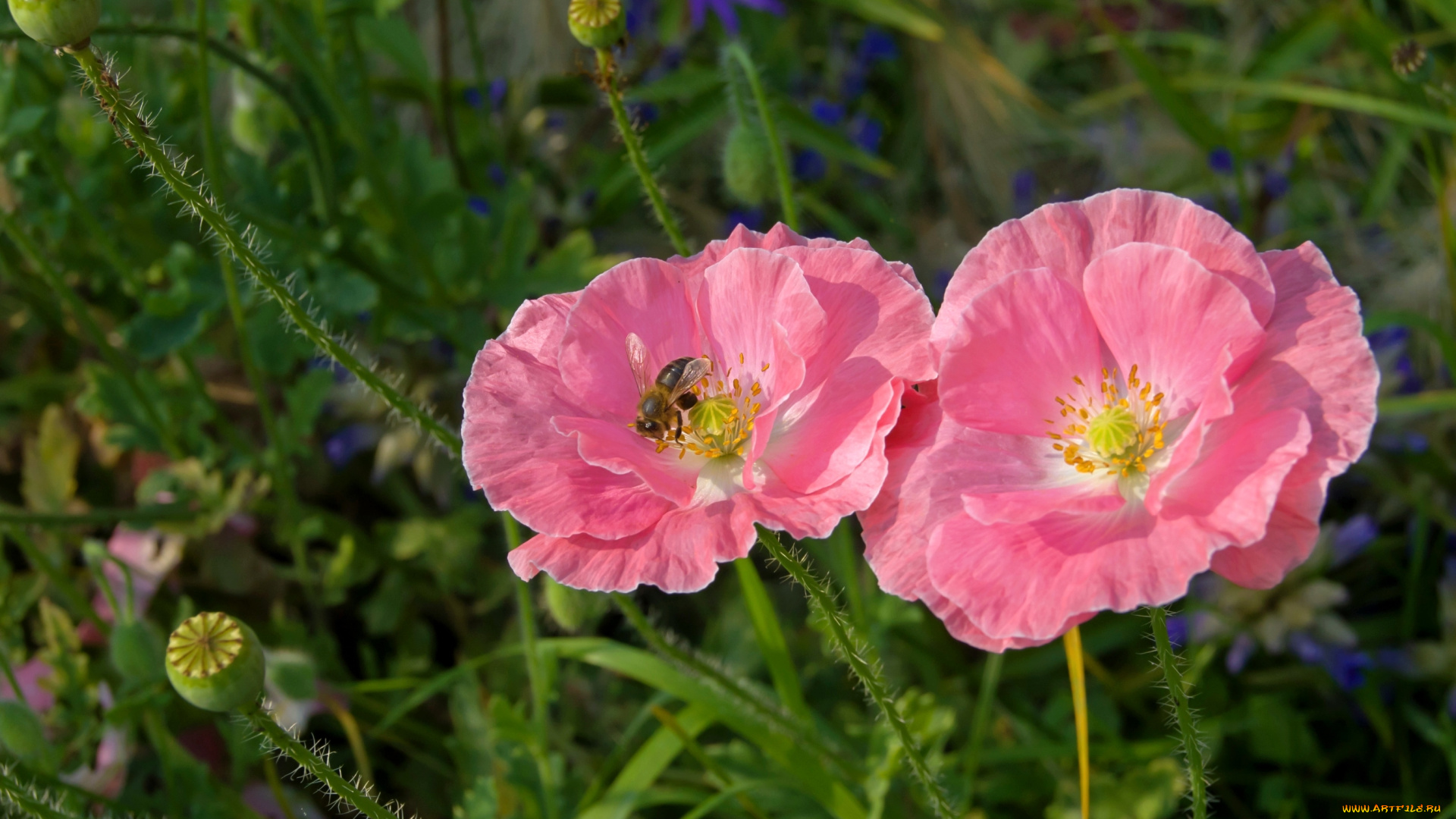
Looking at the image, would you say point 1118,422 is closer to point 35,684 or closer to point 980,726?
point 980,726

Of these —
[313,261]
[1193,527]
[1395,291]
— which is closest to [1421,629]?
[1395,291]

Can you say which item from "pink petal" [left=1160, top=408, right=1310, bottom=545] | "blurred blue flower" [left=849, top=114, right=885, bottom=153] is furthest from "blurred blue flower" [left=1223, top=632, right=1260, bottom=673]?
"blurred blue flower" [left=849, top=114, right=885, bottom=153]

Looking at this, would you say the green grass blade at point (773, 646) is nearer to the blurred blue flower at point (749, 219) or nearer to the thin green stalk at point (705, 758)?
the thin green stalk at point (705, 758)

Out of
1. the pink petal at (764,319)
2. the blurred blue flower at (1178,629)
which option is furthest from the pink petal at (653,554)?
the blurred blue flower at (1178,629)

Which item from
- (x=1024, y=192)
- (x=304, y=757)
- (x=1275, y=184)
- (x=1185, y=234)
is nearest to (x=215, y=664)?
(x=304, y=757)

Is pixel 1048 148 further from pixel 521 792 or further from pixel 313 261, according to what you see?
pixel 521 792
